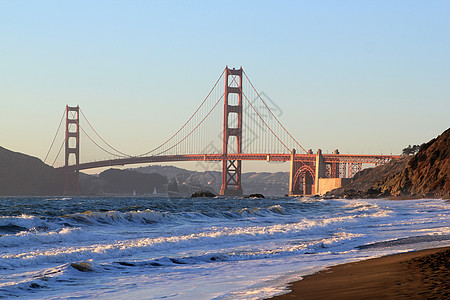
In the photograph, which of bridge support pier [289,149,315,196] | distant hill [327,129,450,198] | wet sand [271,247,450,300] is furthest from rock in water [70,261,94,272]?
bridge support pier [289,149,315,196]

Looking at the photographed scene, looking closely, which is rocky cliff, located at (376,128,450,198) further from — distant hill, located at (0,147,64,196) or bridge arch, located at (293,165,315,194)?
distant hill, located at (0,147,64,196)

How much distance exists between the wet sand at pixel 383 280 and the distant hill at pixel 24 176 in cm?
13238

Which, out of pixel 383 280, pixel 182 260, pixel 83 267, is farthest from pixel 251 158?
pixel 383 280

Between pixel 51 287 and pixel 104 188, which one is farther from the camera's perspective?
pixel 104 188

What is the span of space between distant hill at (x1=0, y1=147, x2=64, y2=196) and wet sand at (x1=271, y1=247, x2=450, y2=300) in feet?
434

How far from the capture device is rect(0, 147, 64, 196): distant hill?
143 meters

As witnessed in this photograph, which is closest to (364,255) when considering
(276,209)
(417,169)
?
(276,209)

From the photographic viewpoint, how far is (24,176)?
157500 mm

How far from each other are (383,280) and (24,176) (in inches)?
6228

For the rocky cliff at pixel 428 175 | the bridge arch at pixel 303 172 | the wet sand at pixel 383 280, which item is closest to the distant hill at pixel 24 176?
the bridge arch at pixel 303 172

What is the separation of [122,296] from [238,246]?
6.95m

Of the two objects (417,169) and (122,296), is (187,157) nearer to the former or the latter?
(417,169)

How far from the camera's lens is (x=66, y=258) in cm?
1186

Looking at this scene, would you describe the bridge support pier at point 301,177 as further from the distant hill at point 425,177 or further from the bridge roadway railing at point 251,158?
the distant hill at point 425,177
